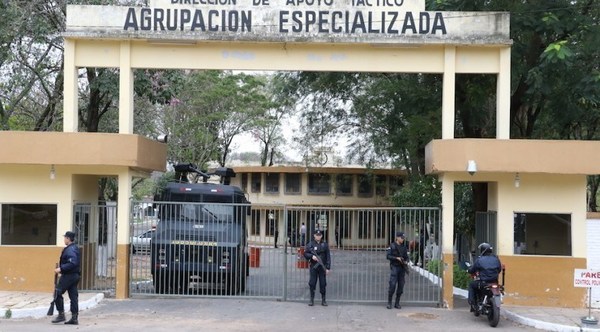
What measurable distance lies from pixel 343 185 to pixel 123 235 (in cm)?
2790

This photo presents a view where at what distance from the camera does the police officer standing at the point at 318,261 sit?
13805 millimetres

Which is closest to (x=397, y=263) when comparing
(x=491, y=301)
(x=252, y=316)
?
(x=491, y=301)

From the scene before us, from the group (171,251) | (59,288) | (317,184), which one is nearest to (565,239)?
(171,251)

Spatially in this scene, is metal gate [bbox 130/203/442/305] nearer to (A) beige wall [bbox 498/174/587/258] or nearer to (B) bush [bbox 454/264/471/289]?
(B) bush [bbox 454/264/471/289]

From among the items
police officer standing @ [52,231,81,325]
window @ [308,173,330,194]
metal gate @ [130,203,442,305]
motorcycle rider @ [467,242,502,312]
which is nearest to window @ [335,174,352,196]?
window @ [308,173,330,194]

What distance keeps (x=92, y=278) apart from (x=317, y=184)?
86.6ft

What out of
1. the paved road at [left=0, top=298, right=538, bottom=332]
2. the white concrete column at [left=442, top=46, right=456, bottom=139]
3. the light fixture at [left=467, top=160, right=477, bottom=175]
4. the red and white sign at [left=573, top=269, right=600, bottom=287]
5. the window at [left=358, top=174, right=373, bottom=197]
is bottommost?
the paved road at [left=0, top=298, right=538, bottom=332]

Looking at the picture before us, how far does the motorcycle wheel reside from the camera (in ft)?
39.3

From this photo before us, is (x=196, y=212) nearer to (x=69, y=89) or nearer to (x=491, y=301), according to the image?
(x=69, y=89)

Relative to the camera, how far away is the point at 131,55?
14734mm

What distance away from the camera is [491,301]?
12.1m

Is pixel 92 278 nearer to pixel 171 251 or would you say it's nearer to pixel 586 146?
pixel 171 251

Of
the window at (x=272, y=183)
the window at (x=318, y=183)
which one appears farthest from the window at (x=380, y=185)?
the window at (x=272, y=183)

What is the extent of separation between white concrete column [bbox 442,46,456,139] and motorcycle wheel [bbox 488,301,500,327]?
389 cm
